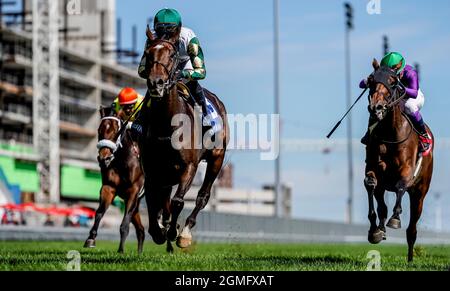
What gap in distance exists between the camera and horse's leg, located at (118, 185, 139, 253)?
16.0m

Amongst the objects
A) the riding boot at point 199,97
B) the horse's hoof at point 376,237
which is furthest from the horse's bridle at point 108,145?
the horse's hoof at point 376,237

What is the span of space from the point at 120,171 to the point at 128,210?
0.87 metres

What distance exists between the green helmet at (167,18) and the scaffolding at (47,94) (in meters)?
61.0

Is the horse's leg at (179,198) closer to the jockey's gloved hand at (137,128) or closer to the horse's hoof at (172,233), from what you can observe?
the horse's hoof at (172,233)

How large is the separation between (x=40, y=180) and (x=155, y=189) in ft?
203

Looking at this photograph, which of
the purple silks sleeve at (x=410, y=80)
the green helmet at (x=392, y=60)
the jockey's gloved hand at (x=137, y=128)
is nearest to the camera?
the jockey's gloved hand at (x=137, y=128)

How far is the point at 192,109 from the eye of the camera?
1142cm

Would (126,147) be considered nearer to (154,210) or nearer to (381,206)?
(154,210)

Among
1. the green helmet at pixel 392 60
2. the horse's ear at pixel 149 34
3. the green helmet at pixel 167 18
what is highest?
the green helmet at pixel 167 18

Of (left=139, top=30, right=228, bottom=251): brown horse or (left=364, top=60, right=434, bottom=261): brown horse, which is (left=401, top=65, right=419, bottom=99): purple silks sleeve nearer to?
(left=364, top=60, right=434, bottom=261): brown horse

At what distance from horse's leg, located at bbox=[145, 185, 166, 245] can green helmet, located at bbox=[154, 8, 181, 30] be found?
1.89 metres

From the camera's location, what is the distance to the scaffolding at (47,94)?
71875 millimetres

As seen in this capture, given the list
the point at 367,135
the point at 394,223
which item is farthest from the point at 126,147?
the point at 394,223
